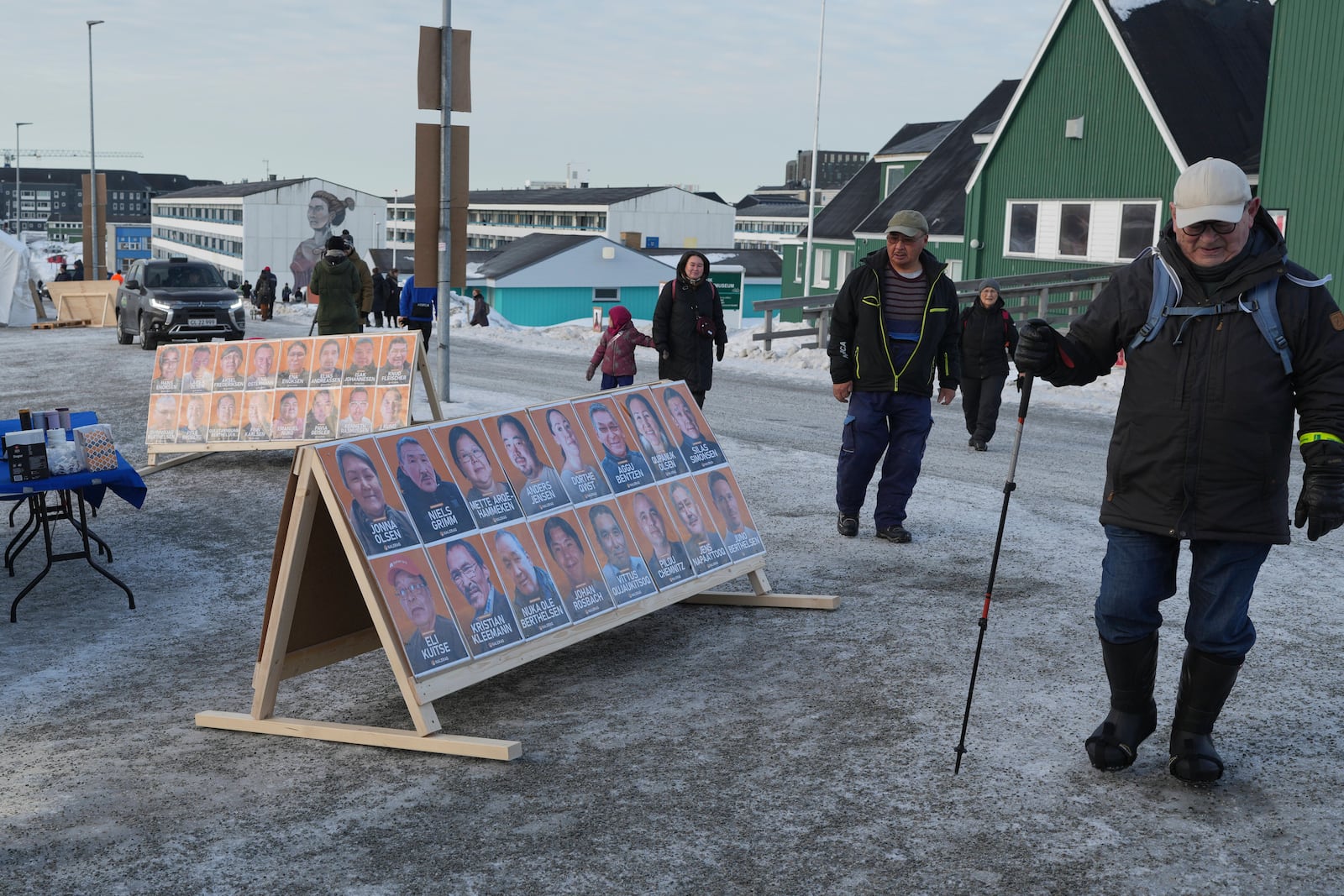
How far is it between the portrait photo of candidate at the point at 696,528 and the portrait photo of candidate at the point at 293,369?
230 inches

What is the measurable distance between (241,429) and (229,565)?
3200mm

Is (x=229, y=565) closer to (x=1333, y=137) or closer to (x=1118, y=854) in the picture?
(x=1118, y=854)

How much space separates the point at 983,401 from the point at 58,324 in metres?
30.1

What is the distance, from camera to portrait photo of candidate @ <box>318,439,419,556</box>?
520cm

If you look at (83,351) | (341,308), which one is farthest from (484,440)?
(83,351)

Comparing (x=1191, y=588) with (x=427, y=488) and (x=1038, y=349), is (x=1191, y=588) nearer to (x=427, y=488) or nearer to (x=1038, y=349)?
(x=1038, y=349)

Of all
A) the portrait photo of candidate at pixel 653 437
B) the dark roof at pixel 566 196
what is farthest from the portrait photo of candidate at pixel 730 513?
the dark roof at pixel 566 196

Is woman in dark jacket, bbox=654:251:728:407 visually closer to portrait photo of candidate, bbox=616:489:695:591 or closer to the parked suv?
portrait photo of candidate, bbox=616:489:695:591

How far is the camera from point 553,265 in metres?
69.8

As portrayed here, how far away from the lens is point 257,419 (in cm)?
1156

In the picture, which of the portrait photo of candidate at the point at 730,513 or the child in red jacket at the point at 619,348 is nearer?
the portrait photo of candidate at the point at 730,513

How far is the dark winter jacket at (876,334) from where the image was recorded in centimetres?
844

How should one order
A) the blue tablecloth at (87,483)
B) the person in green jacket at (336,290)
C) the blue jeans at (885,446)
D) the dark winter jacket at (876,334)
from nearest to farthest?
the blue tablecloth at (87,483), the dark winter jacket at (876,334), the blue jeans at (885,446), the person in green jacket at (336,290)

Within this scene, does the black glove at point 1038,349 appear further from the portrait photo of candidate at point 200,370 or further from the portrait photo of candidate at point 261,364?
the portrait photo of candidate at point 200,370
